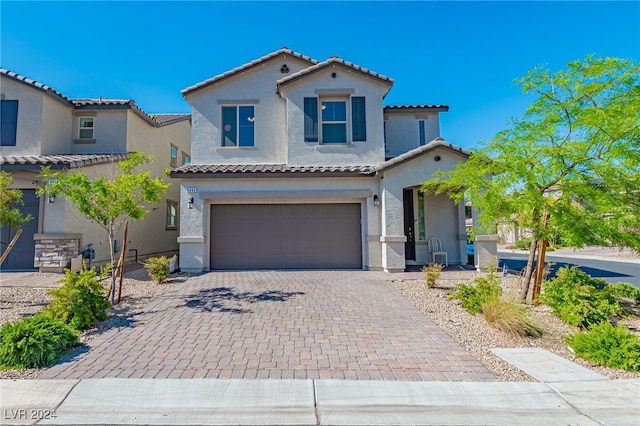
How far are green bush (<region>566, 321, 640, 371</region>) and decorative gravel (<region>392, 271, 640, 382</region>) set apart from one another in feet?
0.32

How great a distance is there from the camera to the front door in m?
12.5

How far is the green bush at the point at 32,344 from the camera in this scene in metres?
4.23

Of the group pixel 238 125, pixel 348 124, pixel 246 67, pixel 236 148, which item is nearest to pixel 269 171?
pixel 236 148

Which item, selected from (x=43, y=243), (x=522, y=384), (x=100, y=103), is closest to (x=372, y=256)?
(x=522, y=384)

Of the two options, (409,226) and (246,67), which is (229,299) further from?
(246,67)

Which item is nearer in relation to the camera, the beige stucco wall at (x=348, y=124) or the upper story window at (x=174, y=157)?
the beige stucco wall at (x=348, y=124)

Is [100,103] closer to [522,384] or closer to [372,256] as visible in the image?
[372,256]

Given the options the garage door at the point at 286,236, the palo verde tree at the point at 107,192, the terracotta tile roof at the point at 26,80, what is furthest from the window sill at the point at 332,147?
the terracotta tile roof at the point at 26,80

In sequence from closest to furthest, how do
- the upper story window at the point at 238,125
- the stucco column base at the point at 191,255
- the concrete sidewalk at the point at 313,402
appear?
the concrete sidewalk at the point at 313,402
the stucco column base at the point at 191,255
the upper story window at the point at 238,125

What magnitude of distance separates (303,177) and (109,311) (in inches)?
276

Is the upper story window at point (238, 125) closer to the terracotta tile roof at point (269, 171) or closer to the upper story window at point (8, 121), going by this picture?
the terracotta tile roof at point (269, 171)

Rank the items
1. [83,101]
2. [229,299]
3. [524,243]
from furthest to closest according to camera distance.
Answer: [83,101] < [229,299] < [524,243]

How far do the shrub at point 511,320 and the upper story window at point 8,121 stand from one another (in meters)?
17.3

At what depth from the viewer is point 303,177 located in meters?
11.4
